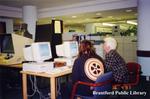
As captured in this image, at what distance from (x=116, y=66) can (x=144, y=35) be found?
268cm

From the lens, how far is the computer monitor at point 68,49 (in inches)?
137

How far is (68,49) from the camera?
348 centimetres

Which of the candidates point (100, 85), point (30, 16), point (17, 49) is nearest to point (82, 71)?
point (100, 85)

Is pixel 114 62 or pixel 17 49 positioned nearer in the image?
pixel 114 62

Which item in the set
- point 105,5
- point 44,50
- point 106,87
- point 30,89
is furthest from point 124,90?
point 105,5

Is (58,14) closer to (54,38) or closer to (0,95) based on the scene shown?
(54,38)

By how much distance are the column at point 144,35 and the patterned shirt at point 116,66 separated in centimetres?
254

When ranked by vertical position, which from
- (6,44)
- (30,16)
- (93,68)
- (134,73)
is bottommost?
(134,73)

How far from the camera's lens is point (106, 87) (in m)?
2.58

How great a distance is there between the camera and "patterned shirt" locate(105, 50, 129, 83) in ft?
10.4

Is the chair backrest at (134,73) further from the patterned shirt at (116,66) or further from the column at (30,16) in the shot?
the column at (30,16)

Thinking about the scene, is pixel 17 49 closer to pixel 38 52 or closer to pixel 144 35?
pixel 38 52

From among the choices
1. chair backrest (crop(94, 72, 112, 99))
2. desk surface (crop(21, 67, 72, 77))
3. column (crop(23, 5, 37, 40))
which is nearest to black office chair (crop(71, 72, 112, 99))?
chair backrest (crop(94, 72, 112, 99))

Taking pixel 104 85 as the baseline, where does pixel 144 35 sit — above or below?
above
